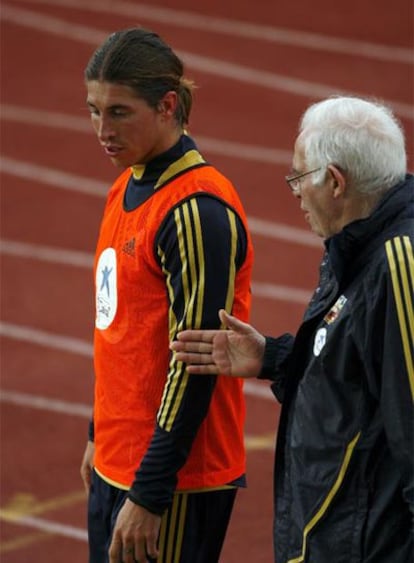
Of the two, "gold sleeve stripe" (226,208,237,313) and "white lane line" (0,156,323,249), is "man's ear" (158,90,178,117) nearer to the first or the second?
"gold sleeve stripe" (226,208,237,313)

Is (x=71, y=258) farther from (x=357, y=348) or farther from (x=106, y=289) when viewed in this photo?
(x=357, y=348)

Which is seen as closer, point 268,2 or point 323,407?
point 323,407

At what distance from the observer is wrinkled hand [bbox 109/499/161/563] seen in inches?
146

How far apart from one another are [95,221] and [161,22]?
4749mm

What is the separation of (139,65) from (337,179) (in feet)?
2.50

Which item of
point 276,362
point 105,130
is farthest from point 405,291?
point 105,130

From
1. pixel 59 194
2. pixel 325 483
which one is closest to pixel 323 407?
pixel 325 483

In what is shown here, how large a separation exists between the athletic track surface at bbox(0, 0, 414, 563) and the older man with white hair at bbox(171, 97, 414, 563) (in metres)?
2.60

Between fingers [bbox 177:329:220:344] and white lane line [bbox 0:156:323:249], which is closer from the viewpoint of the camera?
fingers [bbox 177:329:220:344]

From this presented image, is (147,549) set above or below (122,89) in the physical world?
below

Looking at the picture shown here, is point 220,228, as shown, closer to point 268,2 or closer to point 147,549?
point 147,549

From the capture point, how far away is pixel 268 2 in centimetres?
1493

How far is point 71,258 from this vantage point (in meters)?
9.27

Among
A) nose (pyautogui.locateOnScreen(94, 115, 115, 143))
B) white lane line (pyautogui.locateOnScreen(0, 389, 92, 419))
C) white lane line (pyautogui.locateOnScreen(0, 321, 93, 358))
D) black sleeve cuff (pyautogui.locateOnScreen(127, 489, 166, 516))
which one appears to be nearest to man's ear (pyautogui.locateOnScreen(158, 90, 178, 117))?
nose (pyautogui.locateOnScreen(94, 115, 115, 143))
